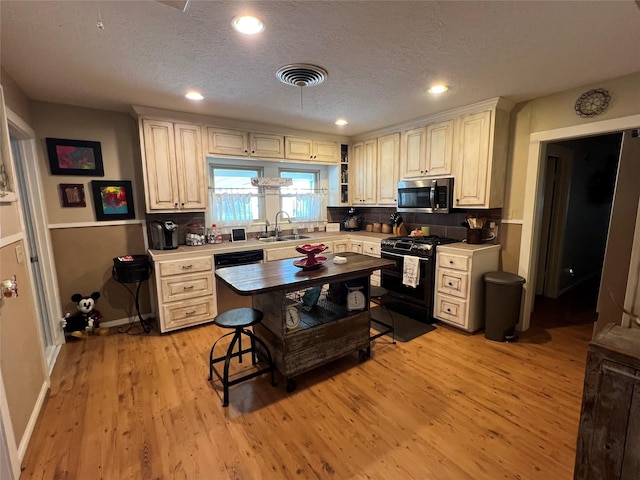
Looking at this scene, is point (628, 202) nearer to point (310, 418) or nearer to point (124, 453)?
point (310, 418)

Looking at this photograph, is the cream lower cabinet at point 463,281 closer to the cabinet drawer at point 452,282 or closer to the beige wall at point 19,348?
the cabinet drawer at point 452,282

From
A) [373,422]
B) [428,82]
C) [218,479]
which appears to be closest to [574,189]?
[428,82]

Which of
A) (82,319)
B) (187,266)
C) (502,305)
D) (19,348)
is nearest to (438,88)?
(502,305)

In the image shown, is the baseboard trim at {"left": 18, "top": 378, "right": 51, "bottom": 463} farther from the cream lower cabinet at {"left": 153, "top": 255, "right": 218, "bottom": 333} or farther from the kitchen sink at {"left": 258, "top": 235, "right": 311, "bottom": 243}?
the kitchen sink at {"left": 258, "top": 235, "right": 311, "bottom": 243}

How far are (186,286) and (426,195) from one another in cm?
299

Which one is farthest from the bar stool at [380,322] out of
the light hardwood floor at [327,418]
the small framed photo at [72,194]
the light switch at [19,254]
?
the small framed photo at [72,194]

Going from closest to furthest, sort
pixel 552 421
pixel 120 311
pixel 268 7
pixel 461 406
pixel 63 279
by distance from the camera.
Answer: pixel 268 7, pixel 552 421, pixel 461 406, pixel 63 279, pixel 120 311

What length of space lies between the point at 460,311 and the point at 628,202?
5.47 ft

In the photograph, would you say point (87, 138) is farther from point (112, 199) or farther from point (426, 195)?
point (426, 195)

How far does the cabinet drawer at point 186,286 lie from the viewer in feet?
10.2

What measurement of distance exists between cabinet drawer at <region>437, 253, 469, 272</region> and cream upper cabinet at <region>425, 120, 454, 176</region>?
3.23 feet

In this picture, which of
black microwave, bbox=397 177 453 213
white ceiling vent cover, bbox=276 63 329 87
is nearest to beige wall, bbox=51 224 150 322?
white ceiling vent cover, bbox=276 63 329 87

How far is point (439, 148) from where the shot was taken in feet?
11.4

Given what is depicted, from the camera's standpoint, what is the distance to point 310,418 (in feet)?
6.56
